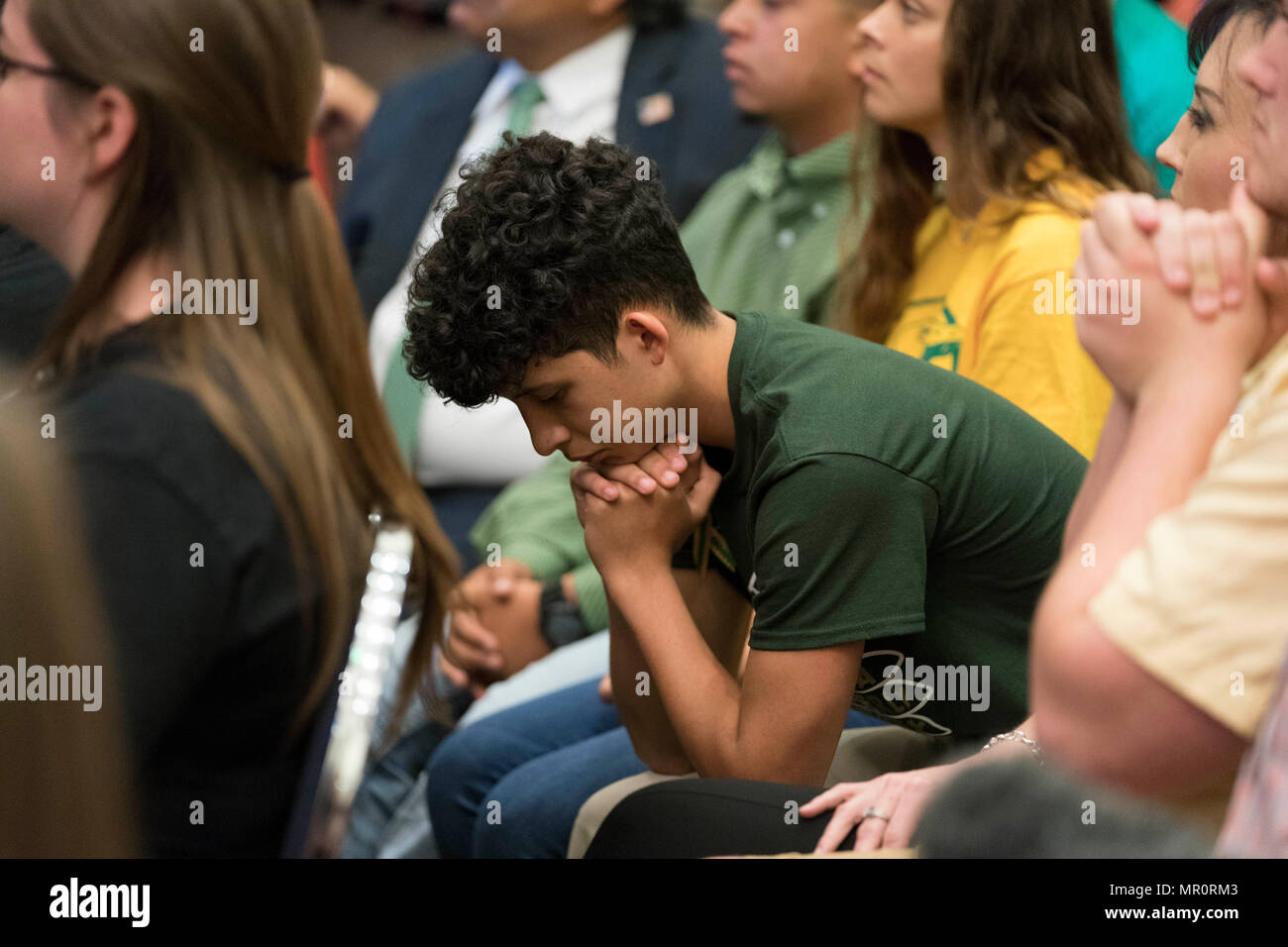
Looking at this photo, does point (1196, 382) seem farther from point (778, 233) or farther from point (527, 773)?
point (778, 233)

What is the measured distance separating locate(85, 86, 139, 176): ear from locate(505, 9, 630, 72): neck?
49.9 inches

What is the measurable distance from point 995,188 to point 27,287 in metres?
1.01

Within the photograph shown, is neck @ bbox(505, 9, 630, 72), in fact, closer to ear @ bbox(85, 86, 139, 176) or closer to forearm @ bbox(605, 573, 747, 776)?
ear @ bbox(85, 86, 139, 176)

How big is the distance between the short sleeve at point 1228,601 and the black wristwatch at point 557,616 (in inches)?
46.3

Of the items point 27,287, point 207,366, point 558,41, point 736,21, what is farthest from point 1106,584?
point 558,41

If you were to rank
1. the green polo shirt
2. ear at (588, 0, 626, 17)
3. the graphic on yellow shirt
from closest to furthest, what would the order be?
the graphic on yellow shirt < the green polo shirt < ear at (588, 0, 626, 17)

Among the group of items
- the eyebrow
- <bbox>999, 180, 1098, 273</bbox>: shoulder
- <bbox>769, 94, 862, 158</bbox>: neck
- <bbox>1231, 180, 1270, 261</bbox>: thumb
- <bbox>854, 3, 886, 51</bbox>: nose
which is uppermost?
<bbox>854, 3, 886, 51</bbox>: nose

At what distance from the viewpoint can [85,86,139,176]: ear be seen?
4.00 feet

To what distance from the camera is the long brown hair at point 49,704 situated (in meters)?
0.73

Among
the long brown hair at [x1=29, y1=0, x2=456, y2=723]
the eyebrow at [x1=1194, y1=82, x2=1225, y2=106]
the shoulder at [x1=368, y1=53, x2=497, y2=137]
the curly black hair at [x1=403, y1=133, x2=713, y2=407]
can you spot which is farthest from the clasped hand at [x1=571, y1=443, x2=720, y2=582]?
the shoulder at [x1=368, y1=53, x2=497, y2=137]

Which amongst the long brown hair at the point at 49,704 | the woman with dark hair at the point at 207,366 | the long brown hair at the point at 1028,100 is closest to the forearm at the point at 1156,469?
the long brown hair at the point at 49,704

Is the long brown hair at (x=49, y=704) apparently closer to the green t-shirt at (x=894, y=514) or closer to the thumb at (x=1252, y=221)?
the green t-shirt at (x=894, y=514)
